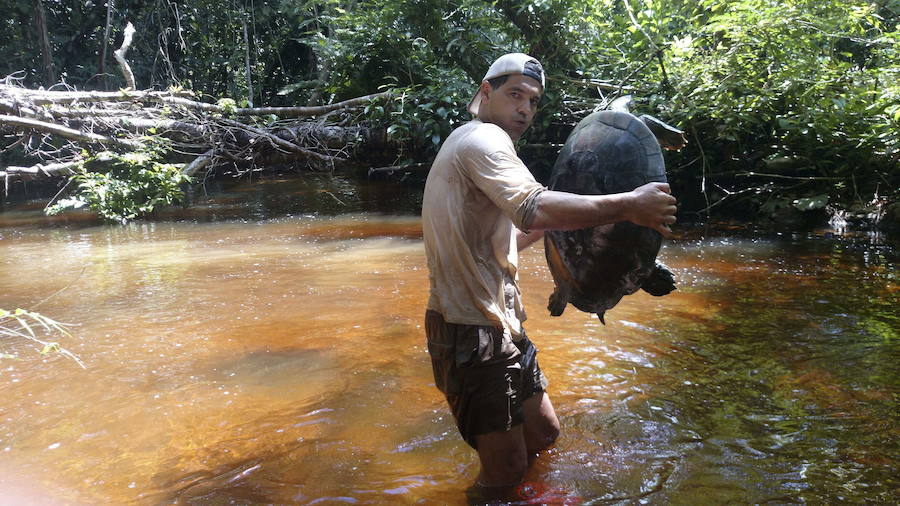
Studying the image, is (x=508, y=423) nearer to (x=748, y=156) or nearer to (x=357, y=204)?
(x=748, y=156)

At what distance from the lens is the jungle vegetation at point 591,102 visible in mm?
7535

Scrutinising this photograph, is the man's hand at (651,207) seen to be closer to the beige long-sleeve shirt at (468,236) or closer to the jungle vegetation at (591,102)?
the beige long-sleeve shirt at (468,236)

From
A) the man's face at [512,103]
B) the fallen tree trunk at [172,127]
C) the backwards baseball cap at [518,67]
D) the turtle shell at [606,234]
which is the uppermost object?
the fallen tree trunk at [172,127]

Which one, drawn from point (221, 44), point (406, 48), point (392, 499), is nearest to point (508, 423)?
point (392, 499)

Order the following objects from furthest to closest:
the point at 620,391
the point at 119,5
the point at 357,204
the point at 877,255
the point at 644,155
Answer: the point at 119,5 → the point at 357,204 → the point at 877,255 → the point at 620,391 → the point at 644,155

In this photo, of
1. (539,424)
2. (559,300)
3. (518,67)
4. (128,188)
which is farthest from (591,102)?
(518,67)

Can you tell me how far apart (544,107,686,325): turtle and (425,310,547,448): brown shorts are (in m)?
0.47

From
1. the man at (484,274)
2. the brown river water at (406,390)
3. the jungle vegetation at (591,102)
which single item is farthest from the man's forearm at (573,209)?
the jungle vegetation at (591,102)

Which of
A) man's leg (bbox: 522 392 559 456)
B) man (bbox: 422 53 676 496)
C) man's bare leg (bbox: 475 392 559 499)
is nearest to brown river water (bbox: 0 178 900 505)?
man's leg (bbox: 522 392 559 456)

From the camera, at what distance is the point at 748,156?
349 inches

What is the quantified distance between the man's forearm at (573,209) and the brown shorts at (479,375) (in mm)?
488

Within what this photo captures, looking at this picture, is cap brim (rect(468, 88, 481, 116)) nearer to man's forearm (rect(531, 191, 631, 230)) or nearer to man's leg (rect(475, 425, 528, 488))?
man's forearm (rect(531, 191, 631, 230))

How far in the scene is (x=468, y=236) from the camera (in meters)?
2.18

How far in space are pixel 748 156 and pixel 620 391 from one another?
6457mm
